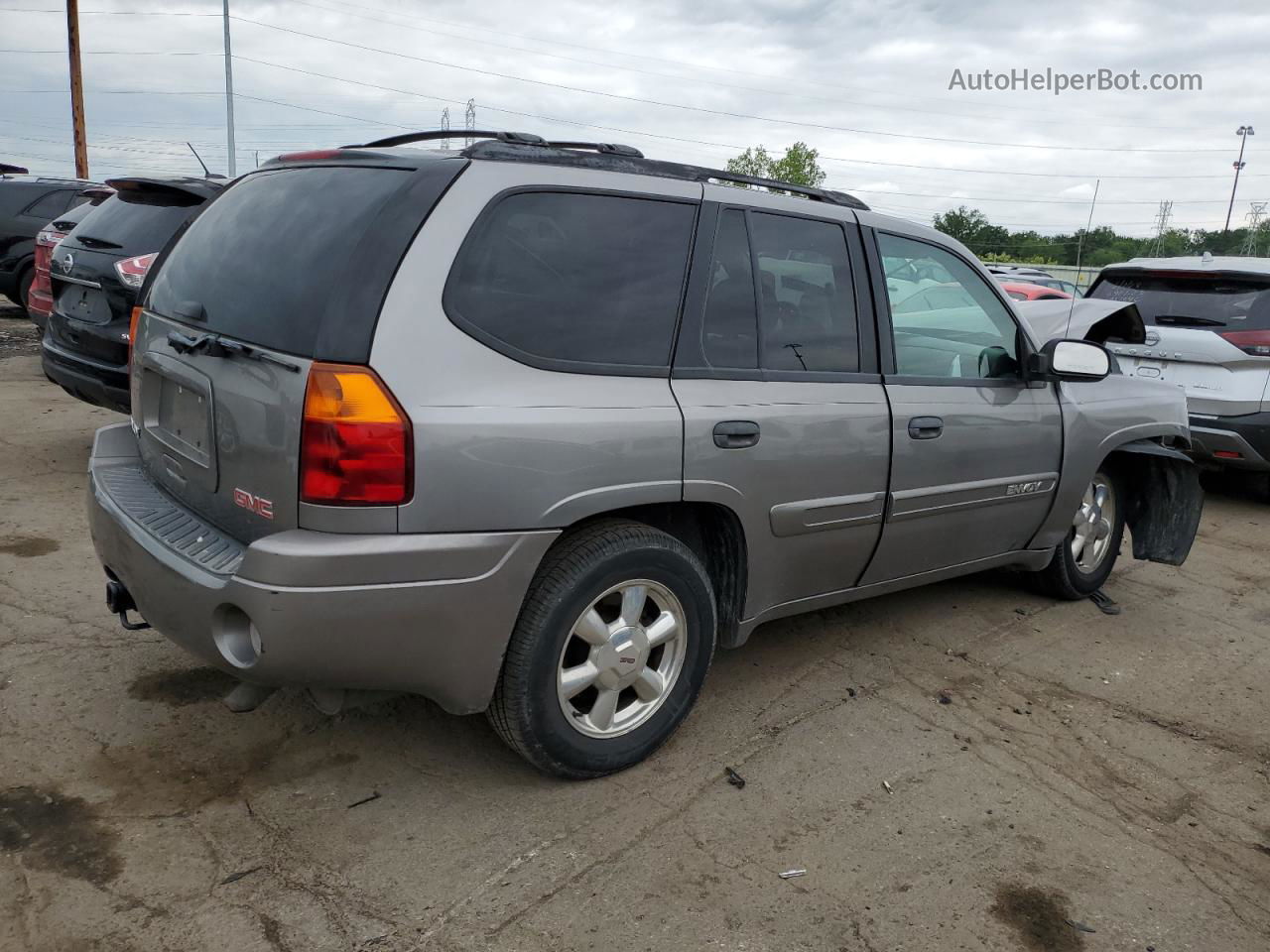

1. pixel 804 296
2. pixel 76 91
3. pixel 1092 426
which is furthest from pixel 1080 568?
pixel 76 91

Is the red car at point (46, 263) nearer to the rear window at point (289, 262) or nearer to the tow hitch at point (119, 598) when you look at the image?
the rear window at point (289, 262)

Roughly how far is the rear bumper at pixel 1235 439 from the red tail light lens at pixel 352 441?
6024 mm

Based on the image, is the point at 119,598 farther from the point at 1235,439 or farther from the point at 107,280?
the point at 1235,439

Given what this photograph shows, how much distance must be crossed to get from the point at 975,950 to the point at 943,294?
8.32 ft

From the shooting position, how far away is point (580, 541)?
286 cm

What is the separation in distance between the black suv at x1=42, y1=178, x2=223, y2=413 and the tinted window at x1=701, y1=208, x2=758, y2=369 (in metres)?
3.49

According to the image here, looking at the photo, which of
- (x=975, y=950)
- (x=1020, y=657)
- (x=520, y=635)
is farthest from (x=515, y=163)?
(x=1020, y=657)

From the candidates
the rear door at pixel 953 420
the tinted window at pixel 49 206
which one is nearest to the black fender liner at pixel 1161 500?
the rear door at pixel 953 420

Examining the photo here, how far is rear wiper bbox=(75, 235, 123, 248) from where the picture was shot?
19.4 feet

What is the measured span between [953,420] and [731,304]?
44.7 inches

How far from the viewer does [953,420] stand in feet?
12.6

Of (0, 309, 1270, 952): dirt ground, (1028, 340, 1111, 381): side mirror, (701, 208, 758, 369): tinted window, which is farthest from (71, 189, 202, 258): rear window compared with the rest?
(1028, 340, 1111, 381): side mirror

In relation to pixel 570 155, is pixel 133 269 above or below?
below

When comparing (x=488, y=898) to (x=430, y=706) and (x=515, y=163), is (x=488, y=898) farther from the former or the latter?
(x=515, y=163)
